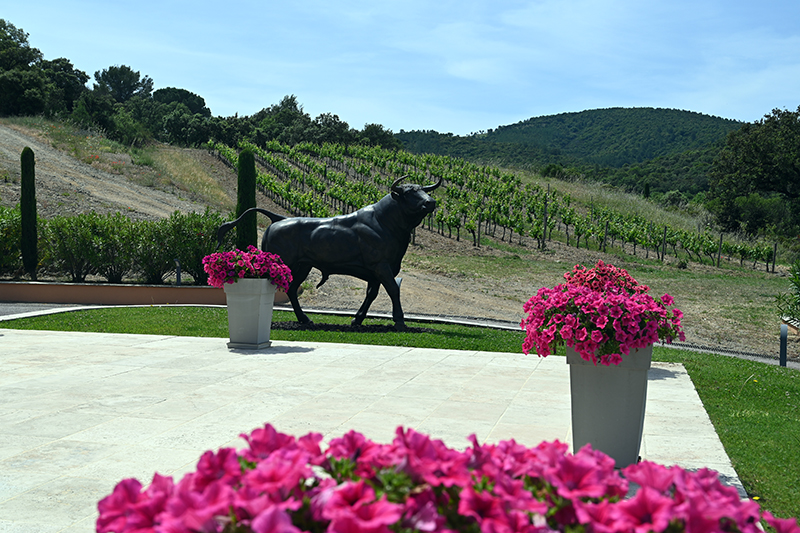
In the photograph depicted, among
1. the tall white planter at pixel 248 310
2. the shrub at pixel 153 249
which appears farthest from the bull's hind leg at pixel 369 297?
the shrub at pixel 153 249

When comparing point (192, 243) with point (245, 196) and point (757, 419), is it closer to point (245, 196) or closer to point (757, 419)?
point (245, 196)

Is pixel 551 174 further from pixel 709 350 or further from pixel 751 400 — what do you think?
pixel 751 400

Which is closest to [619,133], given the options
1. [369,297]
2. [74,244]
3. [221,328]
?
[74,244]

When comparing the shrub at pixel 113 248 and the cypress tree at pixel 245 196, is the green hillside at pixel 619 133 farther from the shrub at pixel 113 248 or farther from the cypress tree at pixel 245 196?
the shrub at pixel 113 248

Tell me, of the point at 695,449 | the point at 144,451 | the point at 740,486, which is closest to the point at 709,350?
the point at 695,449

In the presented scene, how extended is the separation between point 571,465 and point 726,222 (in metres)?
55.1

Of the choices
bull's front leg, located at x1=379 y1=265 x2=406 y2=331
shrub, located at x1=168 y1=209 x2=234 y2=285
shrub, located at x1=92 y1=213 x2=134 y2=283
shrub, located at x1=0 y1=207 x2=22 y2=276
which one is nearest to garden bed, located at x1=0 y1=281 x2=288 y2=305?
shrub, located at x1=168 y1=209 x2=234 y2=285

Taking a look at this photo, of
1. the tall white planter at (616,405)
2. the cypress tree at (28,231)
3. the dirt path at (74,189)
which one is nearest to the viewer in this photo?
the tall white planter at (616,405)

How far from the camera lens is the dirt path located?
24984 millimetres

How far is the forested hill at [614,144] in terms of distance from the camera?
72.3 m

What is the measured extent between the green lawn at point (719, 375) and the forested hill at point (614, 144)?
63.3 m

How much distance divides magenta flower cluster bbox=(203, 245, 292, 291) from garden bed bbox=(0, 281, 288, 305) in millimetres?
7348

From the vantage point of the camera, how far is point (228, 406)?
5.35 metres

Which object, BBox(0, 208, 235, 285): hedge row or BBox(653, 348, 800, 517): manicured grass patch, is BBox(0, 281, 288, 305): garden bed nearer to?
BBox(0, 208, 235, 285): hedge row
